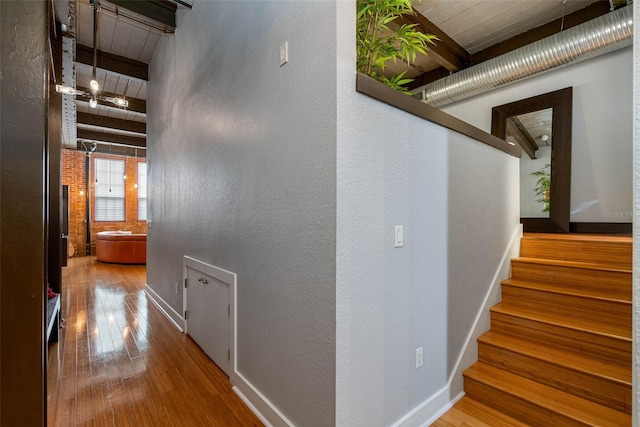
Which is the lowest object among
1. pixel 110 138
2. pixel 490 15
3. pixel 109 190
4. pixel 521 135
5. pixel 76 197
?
pixel 76 197

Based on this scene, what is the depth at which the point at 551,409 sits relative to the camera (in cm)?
167

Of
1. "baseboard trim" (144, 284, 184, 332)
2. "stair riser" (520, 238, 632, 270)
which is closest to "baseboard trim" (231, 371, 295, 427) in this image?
"baseboard trim" (144, 284, 184, 332)

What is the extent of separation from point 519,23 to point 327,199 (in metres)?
3.58

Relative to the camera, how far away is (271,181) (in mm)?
1717

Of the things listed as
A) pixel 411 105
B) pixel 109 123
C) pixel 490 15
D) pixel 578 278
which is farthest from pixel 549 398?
pixel 109 123

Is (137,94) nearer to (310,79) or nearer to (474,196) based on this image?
(310,79)

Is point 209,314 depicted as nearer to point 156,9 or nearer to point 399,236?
point 399,236

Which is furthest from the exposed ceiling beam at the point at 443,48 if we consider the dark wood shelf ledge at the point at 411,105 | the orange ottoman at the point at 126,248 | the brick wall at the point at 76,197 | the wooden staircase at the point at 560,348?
the brick wall at the point at 76,197

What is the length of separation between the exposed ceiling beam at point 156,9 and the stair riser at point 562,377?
4.42m

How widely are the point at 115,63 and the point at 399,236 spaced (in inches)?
186

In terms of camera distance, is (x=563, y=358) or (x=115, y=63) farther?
(x=115, y=63)

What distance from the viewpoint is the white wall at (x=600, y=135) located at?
306 centimetres

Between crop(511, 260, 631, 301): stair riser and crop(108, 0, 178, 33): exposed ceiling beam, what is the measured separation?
14.5 ft

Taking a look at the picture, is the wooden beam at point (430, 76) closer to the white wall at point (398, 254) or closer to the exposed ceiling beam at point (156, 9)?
the white wall at point (398, 254)
